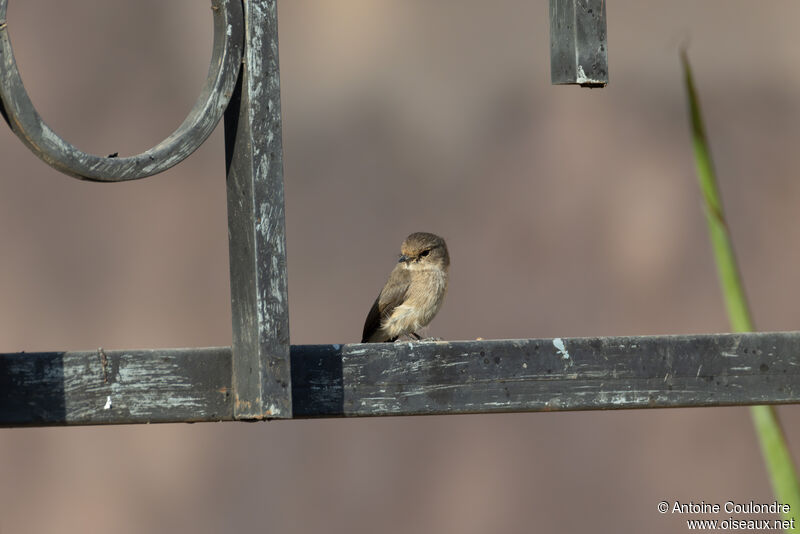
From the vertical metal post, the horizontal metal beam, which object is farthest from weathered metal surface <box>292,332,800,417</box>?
the vertical metal post

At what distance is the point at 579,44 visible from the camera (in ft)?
10.8

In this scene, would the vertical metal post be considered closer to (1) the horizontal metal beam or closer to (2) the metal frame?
(2) the metal frame

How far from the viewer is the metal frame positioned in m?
2.92

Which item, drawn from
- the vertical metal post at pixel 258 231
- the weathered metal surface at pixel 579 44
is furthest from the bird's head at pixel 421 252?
the vertical metal post at pixel 258 231

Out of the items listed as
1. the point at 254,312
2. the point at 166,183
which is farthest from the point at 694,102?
the point at 166,183

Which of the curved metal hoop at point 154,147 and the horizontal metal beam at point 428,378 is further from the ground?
the curved metal hoop at point 154,147

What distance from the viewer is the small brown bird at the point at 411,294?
6.77m

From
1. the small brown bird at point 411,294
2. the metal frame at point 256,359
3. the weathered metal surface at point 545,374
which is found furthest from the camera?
the small brown bird at point 411,294

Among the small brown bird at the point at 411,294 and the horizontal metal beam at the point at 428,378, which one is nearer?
the horizontal metal beam at the point at 428,378

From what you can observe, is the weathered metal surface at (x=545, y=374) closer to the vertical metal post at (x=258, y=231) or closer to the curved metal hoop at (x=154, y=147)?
the vertical metal post at (x=258, y=231)

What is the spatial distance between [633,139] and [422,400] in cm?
492

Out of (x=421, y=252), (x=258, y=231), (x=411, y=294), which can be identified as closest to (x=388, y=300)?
(x=411, y=294)

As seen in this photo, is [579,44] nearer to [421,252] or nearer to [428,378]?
[428,378]

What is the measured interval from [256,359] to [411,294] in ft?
12.8
